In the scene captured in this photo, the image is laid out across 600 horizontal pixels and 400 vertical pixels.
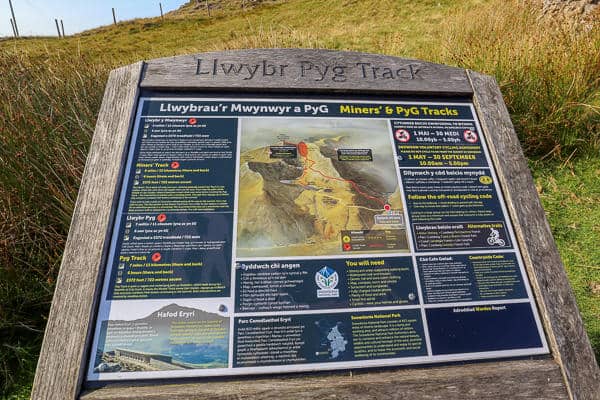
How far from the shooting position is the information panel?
59.2 inches

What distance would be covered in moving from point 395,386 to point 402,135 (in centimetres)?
112

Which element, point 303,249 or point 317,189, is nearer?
point 303,249

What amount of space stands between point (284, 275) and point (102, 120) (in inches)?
44.7

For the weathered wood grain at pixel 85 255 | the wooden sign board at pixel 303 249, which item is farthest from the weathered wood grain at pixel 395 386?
the weathered wood grain at pixel 85 255

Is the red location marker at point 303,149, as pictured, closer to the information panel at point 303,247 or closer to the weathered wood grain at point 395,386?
the information panel at point 303,247

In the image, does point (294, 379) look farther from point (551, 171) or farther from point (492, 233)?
point (551, 171)

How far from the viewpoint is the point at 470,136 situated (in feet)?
6.77

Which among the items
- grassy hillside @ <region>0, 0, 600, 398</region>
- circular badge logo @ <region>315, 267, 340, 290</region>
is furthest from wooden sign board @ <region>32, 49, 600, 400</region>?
grassy hillside @ <region>0, 0, 600, 398</region>

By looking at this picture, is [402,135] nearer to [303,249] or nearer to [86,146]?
[303,249]

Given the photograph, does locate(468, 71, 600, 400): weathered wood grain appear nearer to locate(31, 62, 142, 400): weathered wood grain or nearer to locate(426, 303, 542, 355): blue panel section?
locate(426, 303, 542, 355): blue panel section

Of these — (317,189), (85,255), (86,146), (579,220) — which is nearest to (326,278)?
(317,189)

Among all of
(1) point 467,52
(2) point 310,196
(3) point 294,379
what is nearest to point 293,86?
(2) point 310,196

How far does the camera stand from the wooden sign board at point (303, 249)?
1.48 metres

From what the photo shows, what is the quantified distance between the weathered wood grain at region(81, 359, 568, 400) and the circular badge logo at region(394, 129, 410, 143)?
40.2 inches
